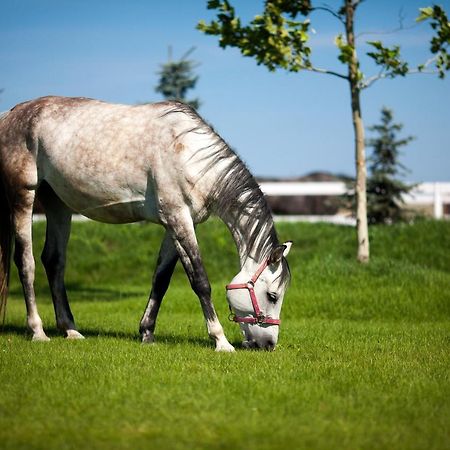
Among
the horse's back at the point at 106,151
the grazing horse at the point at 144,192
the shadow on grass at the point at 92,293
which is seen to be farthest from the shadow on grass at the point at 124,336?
the shadow on grass at the point at 92,293

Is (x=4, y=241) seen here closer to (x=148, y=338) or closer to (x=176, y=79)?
(x=148, y=338)

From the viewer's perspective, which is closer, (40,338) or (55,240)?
(40,338)

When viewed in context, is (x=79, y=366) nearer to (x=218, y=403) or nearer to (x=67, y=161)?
(x=218, y=403)

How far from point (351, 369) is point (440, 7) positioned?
803 centimetres

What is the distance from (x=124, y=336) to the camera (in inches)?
363

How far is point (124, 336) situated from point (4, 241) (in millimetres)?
1764

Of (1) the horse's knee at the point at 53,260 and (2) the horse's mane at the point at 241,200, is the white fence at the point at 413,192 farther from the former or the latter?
(2) the horse's mane at the point at 241,200

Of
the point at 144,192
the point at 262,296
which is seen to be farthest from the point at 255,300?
the point at 144,192

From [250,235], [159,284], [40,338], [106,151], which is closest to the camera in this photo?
[250,235]

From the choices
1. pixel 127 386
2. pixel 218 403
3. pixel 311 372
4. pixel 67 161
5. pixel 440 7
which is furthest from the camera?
pixel 440 7

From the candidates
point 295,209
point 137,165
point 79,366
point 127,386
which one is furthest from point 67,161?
point 295,209

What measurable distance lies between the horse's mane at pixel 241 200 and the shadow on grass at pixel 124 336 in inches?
47.7

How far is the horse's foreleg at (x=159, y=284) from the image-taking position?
8581 millimetres

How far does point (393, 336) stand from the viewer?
9188 millimetres
